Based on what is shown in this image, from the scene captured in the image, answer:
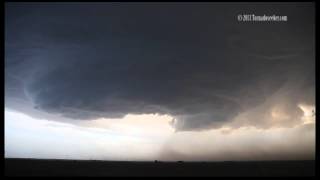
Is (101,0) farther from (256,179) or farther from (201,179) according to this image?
(256,179)
